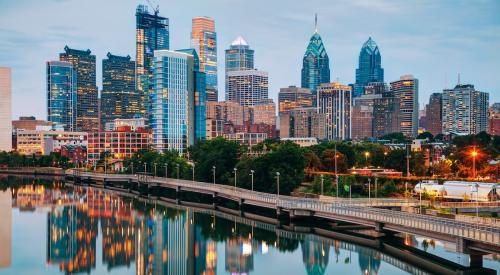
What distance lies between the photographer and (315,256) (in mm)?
65688

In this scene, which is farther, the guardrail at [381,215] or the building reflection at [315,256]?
the building reflection at [315,256]

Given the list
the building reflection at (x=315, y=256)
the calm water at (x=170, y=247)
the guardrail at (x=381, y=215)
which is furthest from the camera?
the calm water at (x=170, y=247)

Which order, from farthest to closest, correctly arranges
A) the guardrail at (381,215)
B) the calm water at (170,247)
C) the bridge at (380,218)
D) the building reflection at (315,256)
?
the calm water at (170,247)
the building reflection at (315,256)
the bridge at (380,218)
the guardrail at (381,215)

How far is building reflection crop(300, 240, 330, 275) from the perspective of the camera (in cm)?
6081

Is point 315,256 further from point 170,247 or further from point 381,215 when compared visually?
point 170,247

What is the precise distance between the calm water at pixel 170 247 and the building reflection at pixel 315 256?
104 mm

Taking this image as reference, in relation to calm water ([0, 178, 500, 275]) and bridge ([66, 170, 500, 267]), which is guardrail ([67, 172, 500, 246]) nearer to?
bridge ([66, 170, 500, 267])

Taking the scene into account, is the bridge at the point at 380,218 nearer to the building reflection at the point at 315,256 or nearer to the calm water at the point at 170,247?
the calm water at the point at 170,247

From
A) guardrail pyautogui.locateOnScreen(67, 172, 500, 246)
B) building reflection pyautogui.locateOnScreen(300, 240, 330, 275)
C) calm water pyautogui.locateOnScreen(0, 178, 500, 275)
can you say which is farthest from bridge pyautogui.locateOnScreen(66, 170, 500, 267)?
building reflection pyautogui.locateOnScreen(300, 240, 330, 275)

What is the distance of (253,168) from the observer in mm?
107500

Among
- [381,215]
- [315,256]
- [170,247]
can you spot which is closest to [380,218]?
[381,215]

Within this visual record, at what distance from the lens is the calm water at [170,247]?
6153 centimetres

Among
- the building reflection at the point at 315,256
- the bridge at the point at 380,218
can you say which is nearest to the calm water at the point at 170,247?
the building reflection at the point at 315,256

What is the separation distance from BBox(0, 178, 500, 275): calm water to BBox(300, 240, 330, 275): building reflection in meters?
0.10
